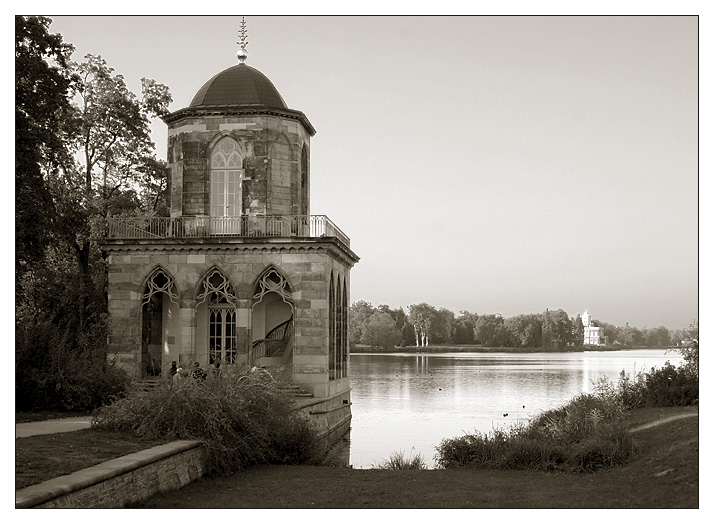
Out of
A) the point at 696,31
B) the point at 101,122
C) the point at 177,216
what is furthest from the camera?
the point at 101,122

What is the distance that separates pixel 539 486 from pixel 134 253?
18.2 m

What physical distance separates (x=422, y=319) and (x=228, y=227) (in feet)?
289

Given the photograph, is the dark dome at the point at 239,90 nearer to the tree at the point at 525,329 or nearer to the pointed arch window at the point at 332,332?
the pointed arch window at the point at 332,332

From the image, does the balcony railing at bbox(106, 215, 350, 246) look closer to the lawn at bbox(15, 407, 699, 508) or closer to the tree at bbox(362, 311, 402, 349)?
the lawn at bbox(15, 407, 699, 508)

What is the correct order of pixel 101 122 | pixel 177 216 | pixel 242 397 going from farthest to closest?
pixel 101 122 < pixel 177 216 < pixel 242 397

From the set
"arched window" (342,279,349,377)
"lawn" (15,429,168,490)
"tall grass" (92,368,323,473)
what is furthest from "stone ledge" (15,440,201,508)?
"arched window" (342,279,349,377)

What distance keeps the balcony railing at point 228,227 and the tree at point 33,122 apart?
20.6 feet

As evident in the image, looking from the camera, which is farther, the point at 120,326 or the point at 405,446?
the point at 120,326

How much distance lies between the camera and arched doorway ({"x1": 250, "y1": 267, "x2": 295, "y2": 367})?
1223 inches

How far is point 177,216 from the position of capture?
104ft

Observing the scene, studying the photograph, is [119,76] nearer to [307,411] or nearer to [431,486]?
[307,411]

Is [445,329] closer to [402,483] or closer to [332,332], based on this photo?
[332,332]

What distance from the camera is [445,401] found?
42656 mm

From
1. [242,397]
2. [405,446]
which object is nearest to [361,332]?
[405,446]
